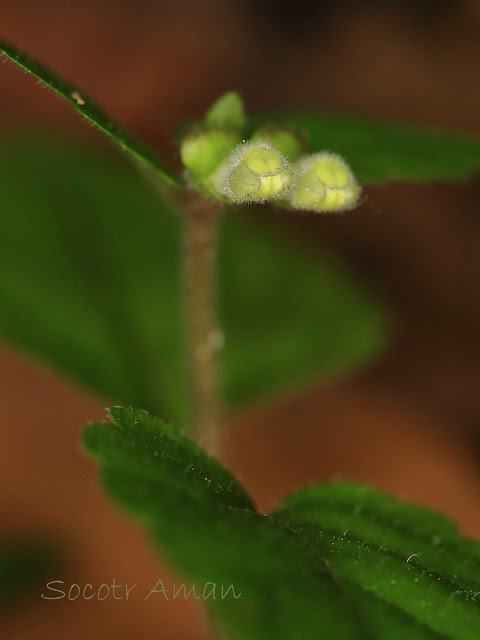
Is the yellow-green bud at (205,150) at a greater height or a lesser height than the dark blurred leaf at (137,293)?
lesser

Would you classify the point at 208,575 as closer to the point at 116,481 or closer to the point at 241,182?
the point at 116,481

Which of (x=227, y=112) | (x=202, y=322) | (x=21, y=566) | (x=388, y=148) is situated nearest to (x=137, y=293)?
(x=202, y=322)

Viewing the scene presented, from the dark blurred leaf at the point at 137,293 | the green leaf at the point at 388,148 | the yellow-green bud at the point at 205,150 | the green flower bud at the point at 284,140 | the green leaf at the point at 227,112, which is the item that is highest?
the dark blurred leaf at the point at 137,293

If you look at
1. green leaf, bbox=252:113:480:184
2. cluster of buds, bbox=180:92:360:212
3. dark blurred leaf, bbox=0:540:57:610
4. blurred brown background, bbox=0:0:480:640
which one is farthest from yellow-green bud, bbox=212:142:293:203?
dark blurred leaf, bbox=0:540:57:610

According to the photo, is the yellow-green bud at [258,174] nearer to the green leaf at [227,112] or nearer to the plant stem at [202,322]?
the green leaf at [227,112]

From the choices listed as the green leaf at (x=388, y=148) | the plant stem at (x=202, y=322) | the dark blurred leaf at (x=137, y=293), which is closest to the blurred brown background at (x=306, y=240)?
the dark blurred leaf at (x=137, y=293)

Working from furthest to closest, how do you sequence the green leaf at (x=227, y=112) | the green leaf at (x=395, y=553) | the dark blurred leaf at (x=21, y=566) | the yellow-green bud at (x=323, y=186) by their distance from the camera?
the dark blurred leaf at (x=21, y=566) < the green leaf at (x=227, y=112) < the yellow-green bud at (x=323, y=186) < the green leaf at (x=395, y=553)

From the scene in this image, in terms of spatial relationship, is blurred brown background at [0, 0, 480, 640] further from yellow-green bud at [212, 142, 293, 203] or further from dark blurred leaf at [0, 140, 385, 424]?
yellow-green bud at [212, 142, 293, 203]

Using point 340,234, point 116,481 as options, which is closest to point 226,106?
point 116,481
